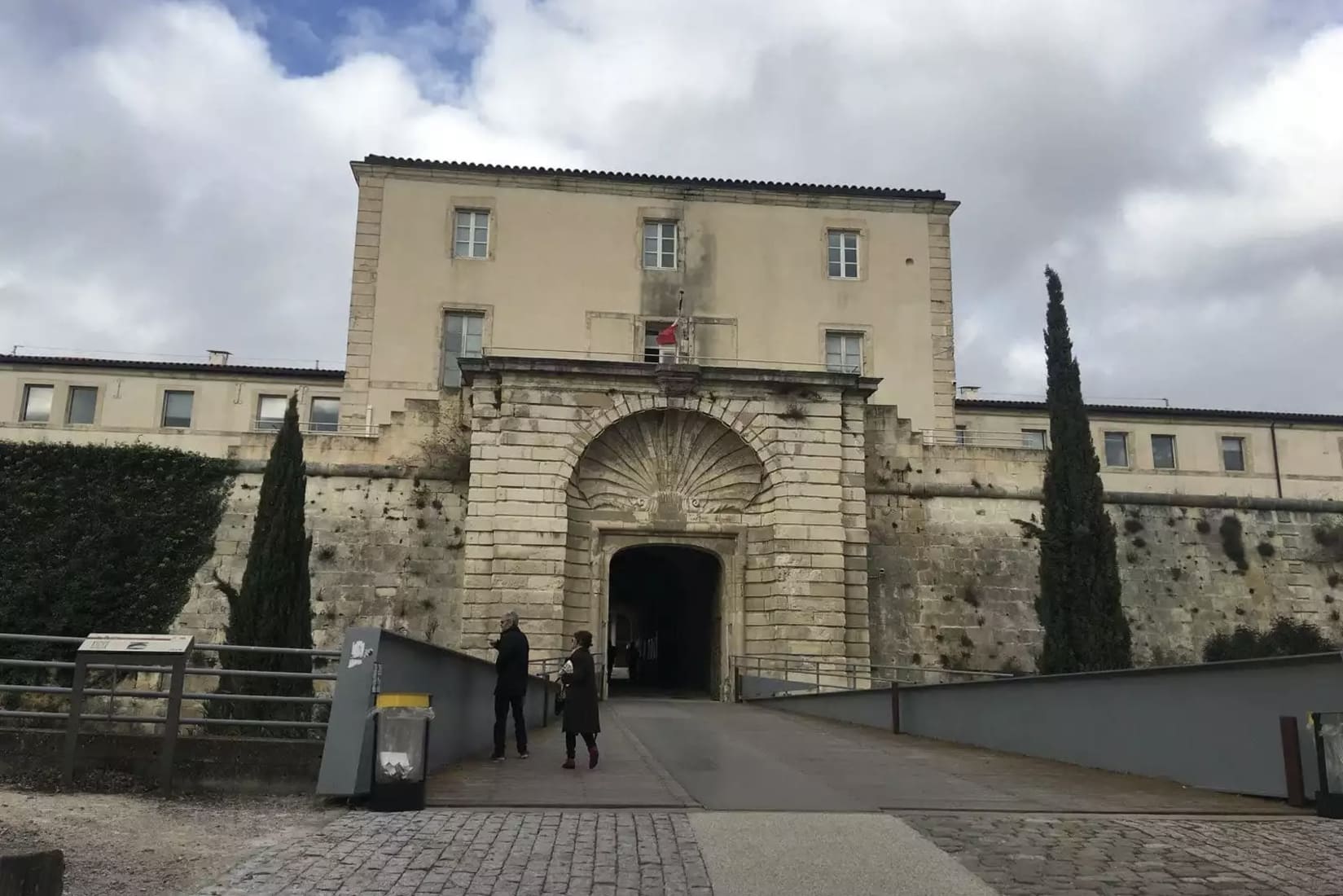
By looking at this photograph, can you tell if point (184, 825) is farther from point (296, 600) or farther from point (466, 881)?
point (296, 600)

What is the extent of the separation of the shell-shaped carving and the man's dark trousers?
12.8 meters

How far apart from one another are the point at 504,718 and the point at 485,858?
488 centimetres

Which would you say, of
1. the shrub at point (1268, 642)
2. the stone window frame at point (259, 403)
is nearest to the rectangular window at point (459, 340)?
the stone window frame at point (259, 403)

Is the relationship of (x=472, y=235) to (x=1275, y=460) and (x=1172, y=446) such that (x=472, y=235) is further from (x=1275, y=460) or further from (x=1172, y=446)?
(x=1275, y=460)

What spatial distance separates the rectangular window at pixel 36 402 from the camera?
A: 3309 centimetres

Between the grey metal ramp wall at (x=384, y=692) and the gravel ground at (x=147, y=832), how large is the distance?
0.35 m

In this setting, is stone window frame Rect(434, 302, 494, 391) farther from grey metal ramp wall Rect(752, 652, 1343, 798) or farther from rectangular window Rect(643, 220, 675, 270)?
grey metal ramp wall Rect(752, 652, 1343, 798)

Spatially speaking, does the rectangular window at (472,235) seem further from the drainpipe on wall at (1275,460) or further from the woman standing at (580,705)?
the drainpipe on wall at (1275,460)

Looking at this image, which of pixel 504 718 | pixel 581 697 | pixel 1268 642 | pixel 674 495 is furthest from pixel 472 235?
pixel 1268 642

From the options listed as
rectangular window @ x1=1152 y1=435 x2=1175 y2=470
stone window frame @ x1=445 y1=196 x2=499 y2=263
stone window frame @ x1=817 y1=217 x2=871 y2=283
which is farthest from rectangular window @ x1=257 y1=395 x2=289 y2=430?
rectangular window @ x1=1152 y1=435 x2=1175 y2=470

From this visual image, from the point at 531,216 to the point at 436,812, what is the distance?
22699 mm

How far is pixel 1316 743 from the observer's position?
818 cm

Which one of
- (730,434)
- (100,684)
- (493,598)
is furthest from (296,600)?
(730,434)

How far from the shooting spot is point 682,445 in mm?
24203
